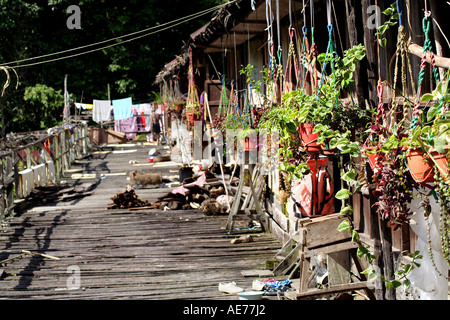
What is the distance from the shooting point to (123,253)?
29.2 ft

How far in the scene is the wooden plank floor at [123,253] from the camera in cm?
711

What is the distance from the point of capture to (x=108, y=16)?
38.2 metres

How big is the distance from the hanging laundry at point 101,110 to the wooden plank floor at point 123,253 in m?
21.9

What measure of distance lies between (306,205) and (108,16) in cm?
3519

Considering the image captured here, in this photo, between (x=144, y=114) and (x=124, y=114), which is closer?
(x=124, y=114)

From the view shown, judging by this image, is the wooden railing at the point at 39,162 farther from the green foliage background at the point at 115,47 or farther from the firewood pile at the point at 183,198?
the green foliage background at the point at 115,47

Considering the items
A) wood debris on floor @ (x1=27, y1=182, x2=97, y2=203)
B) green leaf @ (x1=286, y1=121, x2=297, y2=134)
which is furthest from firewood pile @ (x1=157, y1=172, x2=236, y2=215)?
green leaf @ (x1=286, y1=121, x2=297, y2=134)

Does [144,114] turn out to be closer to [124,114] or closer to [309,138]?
[124,114]

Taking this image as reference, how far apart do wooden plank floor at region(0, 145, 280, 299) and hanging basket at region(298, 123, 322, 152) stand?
8.56 ft

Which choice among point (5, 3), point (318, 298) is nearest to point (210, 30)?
point (318, 298)

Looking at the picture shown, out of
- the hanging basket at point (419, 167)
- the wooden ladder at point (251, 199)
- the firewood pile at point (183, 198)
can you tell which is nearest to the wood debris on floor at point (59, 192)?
the firewood pile at point (183, 198)

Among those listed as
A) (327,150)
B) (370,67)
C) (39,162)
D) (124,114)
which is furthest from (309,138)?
(124,114)

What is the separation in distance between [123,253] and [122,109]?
26.1m
